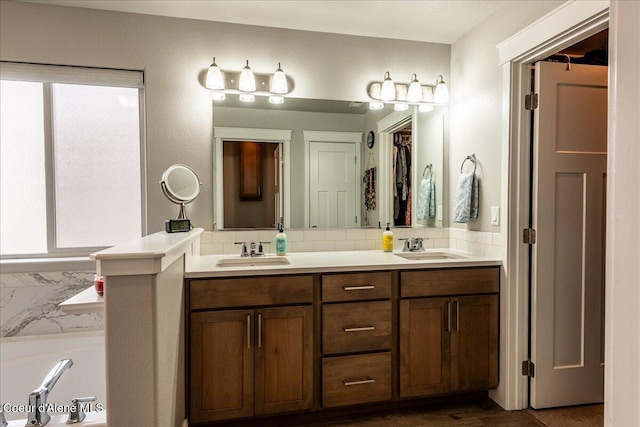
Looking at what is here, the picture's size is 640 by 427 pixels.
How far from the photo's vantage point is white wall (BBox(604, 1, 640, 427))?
361 mm

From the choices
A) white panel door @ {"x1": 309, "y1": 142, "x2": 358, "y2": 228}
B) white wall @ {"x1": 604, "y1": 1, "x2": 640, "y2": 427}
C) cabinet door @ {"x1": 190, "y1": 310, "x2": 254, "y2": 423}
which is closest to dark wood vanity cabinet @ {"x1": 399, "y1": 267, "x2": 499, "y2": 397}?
white panel door @ {"x1": 309, "y1": 142, "x2": 358, "y2": 228}

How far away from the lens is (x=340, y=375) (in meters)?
2.14

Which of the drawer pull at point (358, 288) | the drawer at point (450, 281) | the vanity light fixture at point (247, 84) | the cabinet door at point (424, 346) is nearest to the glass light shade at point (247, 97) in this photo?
the vanity light fixture at point (247, 84)

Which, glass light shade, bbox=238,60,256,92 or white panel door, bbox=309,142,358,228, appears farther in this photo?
white panel door, bbox=309,142,358,228

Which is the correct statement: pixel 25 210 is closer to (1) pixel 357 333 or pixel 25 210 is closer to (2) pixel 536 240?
(1) pixel 357 333

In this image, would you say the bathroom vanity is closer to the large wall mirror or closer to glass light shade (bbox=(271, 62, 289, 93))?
the large wall mirror

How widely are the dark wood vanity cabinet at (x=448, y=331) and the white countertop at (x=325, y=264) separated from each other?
0.05 m

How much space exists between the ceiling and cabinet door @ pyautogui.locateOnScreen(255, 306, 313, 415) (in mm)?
1795

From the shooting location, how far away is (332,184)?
2.75m

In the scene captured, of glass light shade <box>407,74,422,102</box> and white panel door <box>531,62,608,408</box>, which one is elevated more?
glass light shade <box>407,74,422,102</box>

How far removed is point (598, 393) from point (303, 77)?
8.84ft

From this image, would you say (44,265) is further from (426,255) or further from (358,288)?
(426,255)

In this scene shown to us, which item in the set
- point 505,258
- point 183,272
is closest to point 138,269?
point 183,272

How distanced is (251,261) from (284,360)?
65 centimetres
